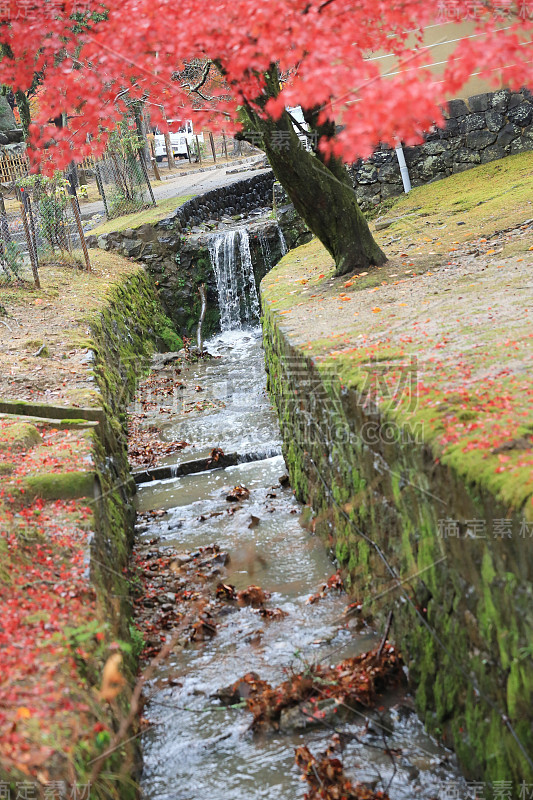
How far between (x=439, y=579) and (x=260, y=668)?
5.74 feet

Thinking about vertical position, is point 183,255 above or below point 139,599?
above

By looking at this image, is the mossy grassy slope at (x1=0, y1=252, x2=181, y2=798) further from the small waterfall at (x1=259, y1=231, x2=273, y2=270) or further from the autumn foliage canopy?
the small waterfall at (x1=259, y1=231, x2=273, y2=270)

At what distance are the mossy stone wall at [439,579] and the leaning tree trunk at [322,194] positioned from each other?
3.30 metres

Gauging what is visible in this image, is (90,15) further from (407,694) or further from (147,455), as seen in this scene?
(407,694)

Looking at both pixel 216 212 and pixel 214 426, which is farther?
pixel 216 212

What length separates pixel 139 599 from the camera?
604cm

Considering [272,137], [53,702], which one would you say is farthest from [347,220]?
[53,702]

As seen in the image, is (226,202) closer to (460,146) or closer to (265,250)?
(265,250)

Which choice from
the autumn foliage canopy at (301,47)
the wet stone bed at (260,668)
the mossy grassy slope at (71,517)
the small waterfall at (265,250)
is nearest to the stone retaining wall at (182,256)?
the small waterfall at (265,250)

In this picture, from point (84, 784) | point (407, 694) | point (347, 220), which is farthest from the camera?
point (347, 220)

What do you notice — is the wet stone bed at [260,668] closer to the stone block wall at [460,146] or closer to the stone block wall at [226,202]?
the stone block wall at [460,146]

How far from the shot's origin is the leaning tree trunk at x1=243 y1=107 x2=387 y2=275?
8320 millimetres

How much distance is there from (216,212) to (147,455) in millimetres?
13112

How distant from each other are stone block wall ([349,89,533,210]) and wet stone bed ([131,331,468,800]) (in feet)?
25.9
